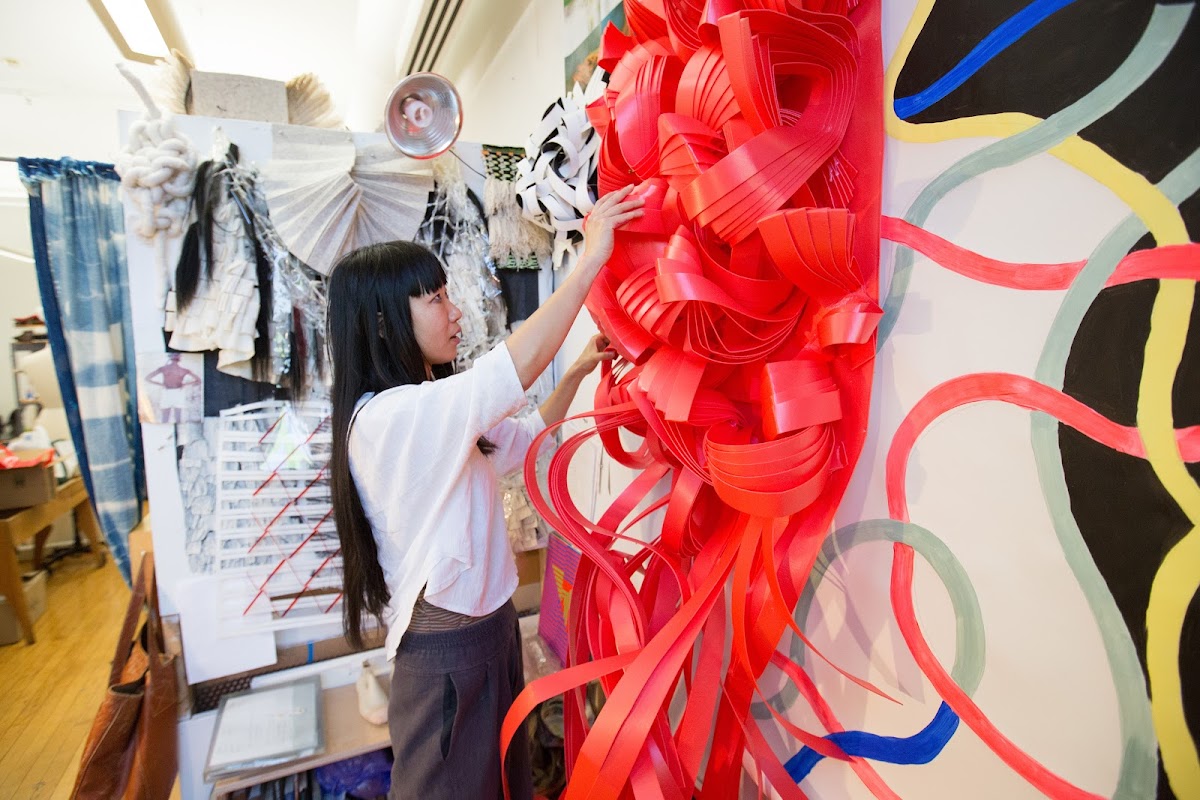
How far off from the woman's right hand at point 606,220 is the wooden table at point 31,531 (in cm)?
257

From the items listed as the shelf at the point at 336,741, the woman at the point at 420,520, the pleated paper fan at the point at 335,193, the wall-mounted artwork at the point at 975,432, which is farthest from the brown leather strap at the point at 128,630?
the wall-mounted artwork at the point at 975,432

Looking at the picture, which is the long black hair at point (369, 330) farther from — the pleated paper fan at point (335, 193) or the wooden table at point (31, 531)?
the wooden table at point (31, 531)

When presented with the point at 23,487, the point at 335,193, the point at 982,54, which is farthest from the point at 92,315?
the point at 23,487

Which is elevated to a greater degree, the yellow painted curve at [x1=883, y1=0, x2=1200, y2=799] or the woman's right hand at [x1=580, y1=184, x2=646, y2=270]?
the woman's right hand at [x1=580, y1=184, x2=646, y2=270]

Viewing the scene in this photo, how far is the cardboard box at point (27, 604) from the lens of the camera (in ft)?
9.00

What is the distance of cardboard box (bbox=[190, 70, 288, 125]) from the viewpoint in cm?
141

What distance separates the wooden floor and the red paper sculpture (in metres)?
2.32

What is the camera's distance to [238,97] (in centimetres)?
145

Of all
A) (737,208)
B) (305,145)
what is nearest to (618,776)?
(737,208)

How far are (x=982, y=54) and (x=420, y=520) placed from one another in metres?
0.93

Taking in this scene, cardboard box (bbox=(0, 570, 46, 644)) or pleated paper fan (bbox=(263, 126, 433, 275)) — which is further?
cardboard box (bbox=(0, 570, 46, 644))

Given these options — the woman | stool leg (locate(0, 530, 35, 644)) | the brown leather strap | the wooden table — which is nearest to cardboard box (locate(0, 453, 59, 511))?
the wooden table

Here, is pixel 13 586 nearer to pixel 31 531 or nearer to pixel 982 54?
pixel 31 531

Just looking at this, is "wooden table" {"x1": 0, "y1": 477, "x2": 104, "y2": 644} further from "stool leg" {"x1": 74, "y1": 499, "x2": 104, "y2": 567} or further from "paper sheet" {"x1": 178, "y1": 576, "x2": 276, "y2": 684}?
"paper sheet" {"x1": 178, "y1": 576, "x2": 276, "y2": 684}
